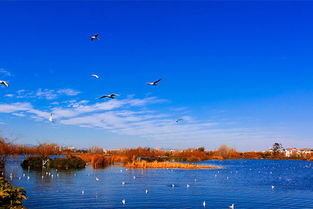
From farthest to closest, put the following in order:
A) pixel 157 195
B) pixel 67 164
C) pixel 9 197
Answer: pixel 67 164 < pixel 157 195 < pixel 9 197

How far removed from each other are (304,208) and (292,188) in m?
14.6

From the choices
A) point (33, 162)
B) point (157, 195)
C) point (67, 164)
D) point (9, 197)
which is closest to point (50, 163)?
point (33, 162)

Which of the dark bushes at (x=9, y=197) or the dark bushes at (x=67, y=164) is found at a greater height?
the dark bushes at (x=9, y=197)

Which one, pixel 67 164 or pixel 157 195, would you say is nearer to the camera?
pixel 157 195

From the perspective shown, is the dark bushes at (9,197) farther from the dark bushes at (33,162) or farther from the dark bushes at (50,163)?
the dark bushes at (33,162)

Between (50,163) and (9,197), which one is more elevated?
(9,197)

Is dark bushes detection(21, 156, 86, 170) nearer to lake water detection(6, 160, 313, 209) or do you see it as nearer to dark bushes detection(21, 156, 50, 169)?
dark bushes detection(21, 156, 50, 169)

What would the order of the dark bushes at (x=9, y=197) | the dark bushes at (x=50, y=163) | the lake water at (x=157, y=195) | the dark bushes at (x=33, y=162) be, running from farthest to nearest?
the dark bushes at (x=50, y=163) → the dark bushes at (x=33, y=162) → the lake water at (x=157, y=195) → the dark bushes at (x=9, y=197)

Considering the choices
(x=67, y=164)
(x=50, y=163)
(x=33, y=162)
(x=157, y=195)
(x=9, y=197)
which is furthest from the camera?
(x=50, y=163)

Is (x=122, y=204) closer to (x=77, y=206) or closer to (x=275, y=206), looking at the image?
(x=77, y=206)

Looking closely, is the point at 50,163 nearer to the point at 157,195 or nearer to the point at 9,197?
the point at 157,195

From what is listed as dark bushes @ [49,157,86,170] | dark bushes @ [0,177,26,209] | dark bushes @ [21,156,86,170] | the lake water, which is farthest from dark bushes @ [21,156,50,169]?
dark bushes @ [0,177,26,209]

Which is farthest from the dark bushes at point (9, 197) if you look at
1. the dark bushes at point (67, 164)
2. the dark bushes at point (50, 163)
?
the dark bushes at point (67, 164)

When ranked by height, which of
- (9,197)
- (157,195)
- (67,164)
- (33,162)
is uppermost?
(9,197)
